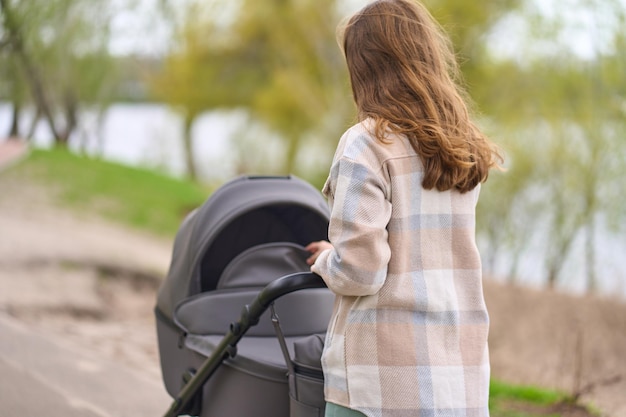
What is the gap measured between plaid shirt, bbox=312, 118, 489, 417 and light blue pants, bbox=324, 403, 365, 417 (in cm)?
3

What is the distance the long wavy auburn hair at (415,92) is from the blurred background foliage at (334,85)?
225mm

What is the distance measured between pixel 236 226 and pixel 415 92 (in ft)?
4.79

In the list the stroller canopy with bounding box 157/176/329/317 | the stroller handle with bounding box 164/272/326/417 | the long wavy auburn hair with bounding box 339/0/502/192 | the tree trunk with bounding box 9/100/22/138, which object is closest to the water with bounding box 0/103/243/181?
the tree trunk with bounding box 9/100/22/138

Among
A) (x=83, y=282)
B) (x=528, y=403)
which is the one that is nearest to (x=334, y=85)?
(x=83, y=282)

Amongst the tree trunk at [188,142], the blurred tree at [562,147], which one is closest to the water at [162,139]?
the tree trunk at [188,142]

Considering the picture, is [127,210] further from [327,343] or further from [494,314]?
[327,343]

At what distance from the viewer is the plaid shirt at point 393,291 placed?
6.89 feet

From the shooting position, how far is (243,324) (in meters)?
2.65

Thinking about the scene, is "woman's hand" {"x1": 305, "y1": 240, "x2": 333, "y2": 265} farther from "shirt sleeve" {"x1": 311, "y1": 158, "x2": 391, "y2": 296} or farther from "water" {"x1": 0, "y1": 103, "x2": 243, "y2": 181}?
"water" {"x1": 0, "y1": 103, "x2": 243, "y2": 181}

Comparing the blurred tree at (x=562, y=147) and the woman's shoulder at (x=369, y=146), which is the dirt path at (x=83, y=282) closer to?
the woman's shoulder at (x=369, y=146)

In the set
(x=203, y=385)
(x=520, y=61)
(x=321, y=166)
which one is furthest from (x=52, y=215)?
(x=321, y=166)

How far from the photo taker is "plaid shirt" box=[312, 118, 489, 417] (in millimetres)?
2102

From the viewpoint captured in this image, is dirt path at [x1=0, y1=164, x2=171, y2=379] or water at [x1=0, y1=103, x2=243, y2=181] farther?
water at [x1=0, y1=103, x2=243, y2=181]

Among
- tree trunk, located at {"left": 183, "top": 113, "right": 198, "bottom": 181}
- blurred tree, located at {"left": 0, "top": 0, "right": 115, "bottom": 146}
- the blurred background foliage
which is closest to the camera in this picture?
the blurred background foliage
